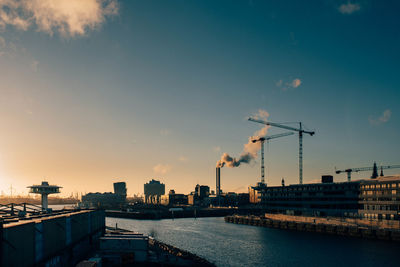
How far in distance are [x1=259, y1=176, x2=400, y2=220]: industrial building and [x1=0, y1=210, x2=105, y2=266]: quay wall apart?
100687 millimetres

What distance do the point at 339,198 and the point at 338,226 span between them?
Answer: 834 inches

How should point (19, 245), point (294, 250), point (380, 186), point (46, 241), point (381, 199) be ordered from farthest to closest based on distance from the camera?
point (380, 186) → point (381, 199) → point (294, 250) → point (46, 241) → point (19, 245)

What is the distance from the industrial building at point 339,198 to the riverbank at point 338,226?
634 centimetres

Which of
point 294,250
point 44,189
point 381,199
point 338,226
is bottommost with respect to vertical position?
point 294,250

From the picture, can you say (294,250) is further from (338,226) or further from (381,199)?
(381,199)

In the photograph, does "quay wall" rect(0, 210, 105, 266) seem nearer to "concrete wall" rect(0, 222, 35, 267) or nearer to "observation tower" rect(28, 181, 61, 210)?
"concrete wall" rect(0, 222, 35, 267)

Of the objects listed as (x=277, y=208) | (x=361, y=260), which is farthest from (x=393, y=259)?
(x=277, y=208)

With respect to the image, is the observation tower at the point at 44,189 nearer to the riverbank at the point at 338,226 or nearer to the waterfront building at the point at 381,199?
the riverbank at the point at 338,226

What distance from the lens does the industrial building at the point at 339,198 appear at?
116938 mm

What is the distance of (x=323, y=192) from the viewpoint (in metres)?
143

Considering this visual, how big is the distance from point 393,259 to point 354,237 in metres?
36.4

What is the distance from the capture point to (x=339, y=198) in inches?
5364

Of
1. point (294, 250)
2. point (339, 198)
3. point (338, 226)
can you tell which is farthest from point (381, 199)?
point (294, 250)

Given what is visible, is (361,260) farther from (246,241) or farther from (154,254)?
(154,254)
